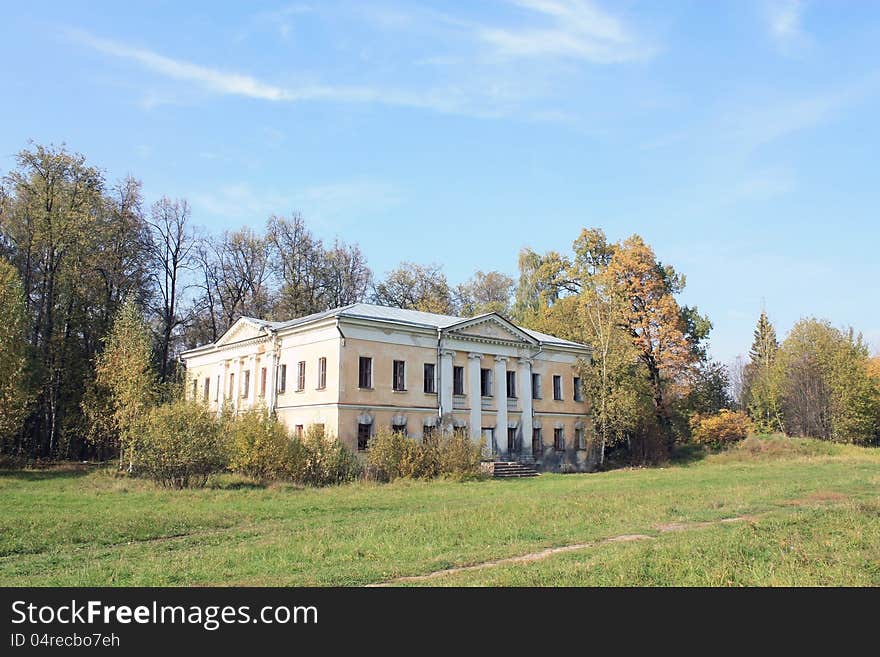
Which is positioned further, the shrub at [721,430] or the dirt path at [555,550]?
the shrub at [721,430]

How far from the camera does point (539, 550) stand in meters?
11.4

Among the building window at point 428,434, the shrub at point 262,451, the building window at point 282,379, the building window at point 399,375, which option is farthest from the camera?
the building window at point 282,379

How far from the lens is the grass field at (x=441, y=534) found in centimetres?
927

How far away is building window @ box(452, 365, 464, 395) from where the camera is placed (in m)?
36.1

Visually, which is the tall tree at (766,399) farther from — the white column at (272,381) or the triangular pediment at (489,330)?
the white column at (272,381)

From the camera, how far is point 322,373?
3281 cm

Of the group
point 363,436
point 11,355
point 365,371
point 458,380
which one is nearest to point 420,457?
point 363,436

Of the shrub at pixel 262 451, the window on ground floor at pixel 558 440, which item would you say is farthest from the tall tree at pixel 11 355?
the window on ground floor at pixel 558 440

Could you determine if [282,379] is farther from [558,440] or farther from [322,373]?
[558,440]

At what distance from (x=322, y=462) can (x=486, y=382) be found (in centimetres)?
1249

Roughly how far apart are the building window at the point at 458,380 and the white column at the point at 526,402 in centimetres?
431

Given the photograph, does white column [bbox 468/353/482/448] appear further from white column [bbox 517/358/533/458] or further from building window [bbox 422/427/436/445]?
white column [bbox 517/358/533/458]
